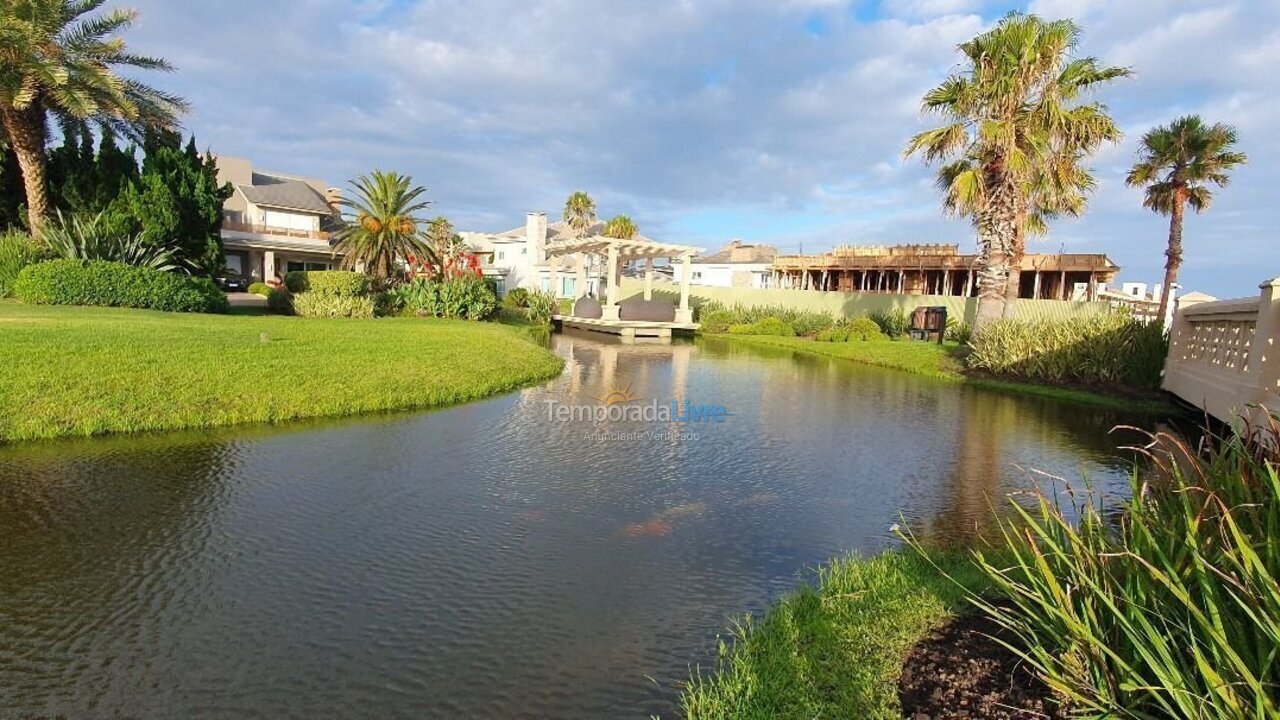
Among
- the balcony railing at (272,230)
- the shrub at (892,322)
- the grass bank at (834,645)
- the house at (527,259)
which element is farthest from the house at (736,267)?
the grass bank at (834,645)

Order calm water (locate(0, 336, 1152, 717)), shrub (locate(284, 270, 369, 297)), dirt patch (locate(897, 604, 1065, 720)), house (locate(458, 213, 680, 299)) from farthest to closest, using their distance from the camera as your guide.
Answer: house (locate(458, 213, 680, 299))
shrub (locate(284, 270, 369, 297))
calm water (locate(0, 336, 1152, 717))
dirt patch (locate(897, 604, 1065, 720))

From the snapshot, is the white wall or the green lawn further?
the white wall

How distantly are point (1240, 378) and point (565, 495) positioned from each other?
8.05 meters

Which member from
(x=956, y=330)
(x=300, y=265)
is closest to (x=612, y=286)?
(x=956, y=330)

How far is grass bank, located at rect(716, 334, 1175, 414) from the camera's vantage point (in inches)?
545

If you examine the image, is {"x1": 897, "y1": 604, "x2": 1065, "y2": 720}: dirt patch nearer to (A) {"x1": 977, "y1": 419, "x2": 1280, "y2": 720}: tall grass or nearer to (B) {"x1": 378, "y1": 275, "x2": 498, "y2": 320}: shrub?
(A) {"x1": 977, "y1": 419, "x2": 1280, "y2": 720}: tall grass

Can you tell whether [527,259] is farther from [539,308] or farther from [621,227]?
[539,308]

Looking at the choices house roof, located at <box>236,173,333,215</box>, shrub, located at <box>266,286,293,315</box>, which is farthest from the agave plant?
house roof, located at <box>236,173,333,215</box>

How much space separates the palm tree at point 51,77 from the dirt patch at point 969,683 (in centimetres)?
2150

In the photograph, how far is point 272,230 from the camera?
1613 inches

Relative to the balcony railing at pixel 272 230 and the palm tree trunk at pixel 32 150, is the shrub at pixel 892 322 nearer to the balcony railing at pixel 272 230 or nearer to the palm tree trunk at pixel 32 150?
the palm tree trunk at pixel 32 150

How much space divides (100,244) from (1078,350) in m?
23.5

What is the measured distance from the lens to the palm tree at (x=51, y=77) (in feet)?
55.8

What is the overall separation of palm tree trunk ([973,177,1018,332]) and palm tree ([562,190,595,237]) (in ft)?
126
